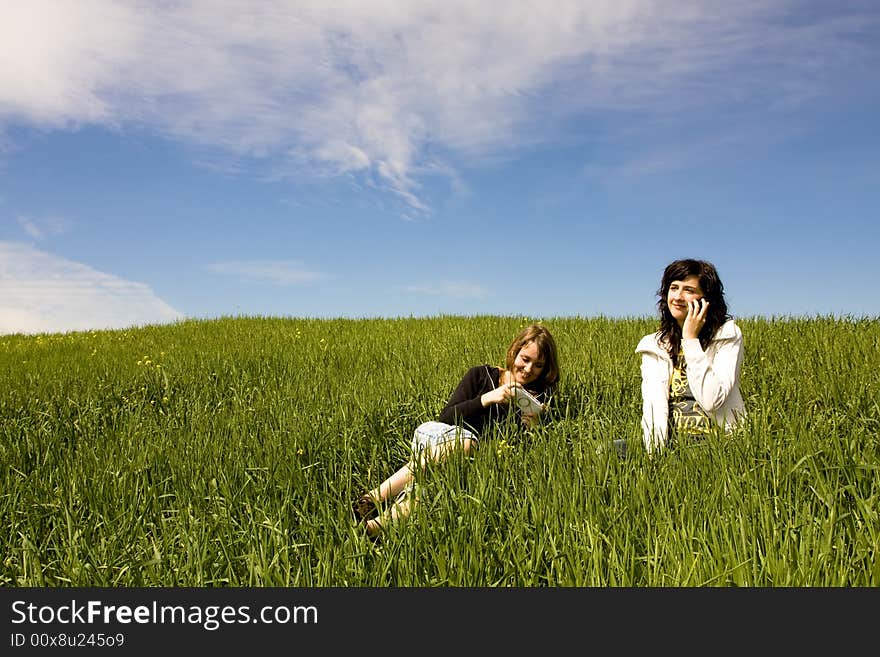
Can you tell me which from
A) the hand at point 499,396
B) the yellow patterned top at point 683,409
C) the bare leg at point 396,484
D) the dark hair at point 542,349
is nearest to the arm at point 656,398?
the yellow patterned top at point 683,409

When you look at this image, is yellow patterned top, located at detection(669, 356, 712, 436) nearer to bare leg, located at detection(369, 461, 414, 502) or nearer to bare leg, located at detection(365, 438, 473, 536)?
bare leg, located at detection(365, 438, 473, 536)

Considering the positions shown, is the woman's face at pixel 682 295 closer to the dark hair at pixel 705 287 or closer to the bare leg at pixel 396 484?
the dark hair at pixel 705 287

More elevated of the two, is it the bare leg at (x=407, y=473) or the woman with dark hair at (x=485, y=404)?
the woman with dark hair at (x=485, y=404)

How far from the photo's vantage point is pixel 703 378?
4.46 meters

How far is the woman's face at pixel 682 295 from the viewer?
4.72 m

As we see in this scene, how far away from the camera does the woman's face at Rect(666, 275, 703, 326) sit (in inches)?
186

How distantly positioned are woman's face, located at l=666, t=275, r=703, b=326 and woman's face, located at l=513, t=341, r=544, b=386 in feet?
3.55

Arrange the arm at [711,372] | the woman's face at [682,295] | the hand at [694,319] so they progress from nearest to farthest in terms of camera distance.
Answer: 1. the arm at [711,372]
2. the hand at [694,319]
3. the woman's face at [682,295]

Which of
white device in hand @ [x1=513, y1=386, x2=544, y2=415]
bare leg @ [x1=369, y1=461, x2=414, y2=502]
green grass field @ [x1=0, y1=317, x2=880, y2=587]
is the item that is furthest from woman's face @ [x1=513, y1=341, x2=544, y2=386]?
bare leg @ [x1=369, y1=461, x2=414, y2=502]

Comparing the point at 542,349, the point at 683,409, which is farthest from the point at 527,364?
the point at 683,409

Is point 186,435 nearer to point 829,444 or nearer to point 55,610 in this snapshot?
point 55,610

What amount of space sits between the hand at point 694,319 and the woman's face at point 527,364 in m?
1.14

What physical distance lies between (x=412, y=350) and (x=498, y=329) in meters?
2.22

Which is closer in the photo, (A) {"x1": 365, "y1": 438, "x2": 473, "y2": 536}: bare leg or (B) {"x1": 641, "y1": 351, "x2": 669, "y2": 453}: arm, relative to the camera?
(A) {"x1": 365, "y1": 438, "x2": 473, "y2": 536}: bare leg
